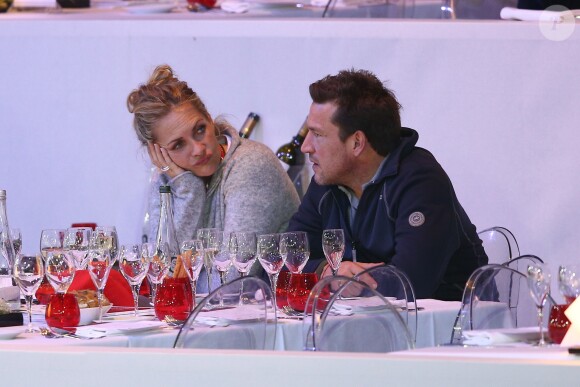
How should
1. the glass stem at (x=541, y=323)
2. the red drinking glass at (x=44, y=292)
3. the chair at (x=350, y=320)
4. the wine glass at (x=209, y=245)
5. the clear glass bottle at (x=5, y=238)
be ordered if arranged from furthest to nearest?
the clear glass bottle at (x=5, y=238), the red drinking glass at (x=44, y=292), the wine glass at (x=209, y=245), the chair at (x=350, y=320), the glass stem at (x=541, y=323)

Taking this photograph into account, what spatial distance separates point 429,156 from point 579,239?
1285 millimetres

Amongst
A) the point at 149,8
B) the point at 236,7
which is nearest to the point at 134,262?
the point at 236,7

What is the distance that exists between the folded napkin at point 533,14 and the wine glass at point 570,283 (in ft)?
8.91

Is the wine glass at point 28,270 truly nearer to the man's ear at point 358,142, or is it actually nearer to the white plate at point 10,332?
the white plate at point 10,332

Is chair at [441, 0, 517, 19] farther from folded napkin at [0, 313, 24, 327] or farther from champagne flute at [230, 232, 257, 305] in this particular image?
folded napkin at [0, 313, 24, 327]

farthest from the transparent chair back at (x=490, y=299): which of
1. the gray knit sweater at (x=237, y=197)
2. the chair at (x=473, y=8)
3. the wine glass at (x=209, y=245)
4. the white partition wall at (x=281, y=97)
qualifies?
the chair at (x=473, y=8)

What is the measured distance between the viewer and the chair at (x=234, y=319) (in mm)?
1876

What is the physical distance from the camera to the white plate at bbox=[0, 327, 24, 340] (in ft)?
7.62

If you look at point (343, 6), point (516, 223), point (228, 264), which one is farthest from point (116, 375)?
point (343, 6)

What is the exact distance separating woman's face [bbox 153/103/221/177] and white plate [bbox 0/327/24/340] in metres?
1.47

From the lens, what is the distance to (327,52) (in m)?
4.88

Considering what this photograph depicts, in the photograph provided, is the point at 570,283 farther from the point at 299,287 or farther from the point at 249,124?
the point at 249,124

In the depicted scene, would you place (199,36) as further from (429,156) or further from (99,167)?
(429,156)

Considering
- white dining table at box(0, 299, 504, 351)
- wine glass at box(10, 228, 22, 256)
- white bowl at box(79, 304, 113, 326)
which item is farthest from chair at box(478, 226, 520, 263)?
white bowl at box(79, 304, 113, 326)
